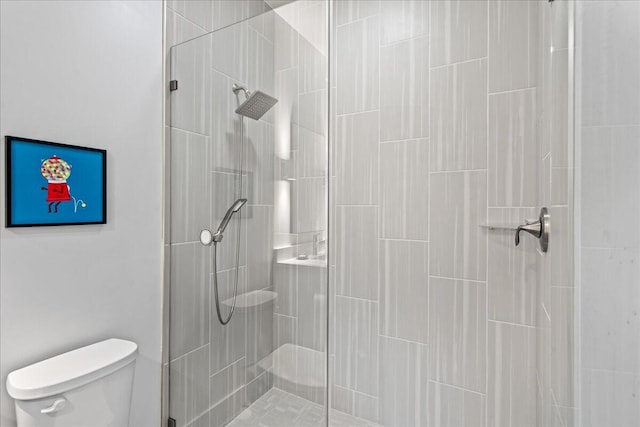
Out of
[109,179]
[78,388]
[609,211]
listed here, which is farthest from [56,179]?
[609,211]

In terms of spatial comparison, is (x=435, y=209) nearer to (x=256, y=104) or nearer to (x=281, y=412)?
(x=256, y=104)

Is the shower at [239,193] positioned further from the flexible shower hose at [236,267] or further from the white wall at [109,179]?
the white wall at [109,179]

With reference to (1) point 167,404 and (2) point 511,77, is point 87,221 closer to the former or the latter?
(1) point 167,404

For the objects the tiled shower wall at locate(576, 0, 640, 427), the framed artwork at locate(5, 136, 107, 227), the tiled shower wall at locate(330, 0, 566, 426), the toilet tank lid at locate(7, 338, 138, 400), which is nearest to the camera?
the tiled shower wall at locate(576, 0, 640, 427)

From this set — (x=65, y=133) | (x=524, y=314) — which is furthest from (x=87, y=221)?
(x=524, y=314)

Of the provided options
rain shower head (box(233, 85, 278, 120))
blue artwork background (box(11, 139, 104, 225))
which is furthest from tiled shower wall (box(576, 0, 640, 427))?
blue artwork background (box(11, 139, 104, 225))

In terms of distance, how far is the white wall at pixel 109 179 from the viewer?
3.47 feet

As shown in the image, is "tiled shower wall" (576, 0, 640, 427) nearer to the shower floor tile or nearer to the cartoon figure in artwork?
A: the shower floor tile

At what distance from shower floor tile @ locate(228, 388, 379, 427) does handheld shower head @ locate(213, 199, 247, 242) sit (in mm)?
620

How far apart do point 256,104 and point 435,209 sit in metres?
0.97

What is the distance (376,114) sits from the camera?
71.9 inches

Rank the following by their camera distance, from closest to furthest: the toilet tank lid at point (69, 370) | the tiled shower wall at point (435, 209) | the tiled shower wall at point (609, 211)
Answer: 1. the tiled shower wall at point (609, 211)
2. the toilet tank lid at point (69, 370)
3. the tiled shower wall at point (435, 209)

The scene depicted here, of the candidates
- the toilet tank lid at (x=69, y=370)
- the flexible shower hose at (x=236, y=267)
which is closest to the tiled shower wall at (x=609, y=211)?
the flexible shower hose at (x=236, y=267)

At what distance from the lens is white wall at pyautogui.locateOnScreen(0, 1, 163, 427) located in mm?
1057
